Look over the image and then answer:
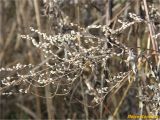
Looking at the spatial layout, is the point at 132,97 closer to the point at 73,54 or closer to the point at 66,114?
the point at 66,114

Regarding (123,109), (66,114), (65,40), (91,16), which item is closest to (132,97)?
(123,109)

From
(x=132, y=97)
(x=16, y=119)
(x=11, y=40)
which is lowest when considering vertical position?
(x=16, y=119)

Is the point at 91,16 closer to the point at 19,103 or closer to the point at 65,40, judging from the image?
the point at 19,103

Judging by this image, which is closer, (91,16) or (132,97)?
A: (132,97)

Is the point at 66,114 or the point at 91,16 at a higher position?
the point at 91,16

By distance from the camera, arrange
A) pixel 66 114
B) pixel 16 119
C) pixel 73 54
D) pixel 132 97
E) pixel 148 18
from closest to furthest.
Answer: pixel 73 54 < pixel 148 18 < pixel 132 97 < pixel 66 114 < pixel 16 119

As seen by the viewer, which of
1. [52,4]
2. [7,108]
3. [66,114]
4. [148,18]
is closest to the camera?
[148,18]
